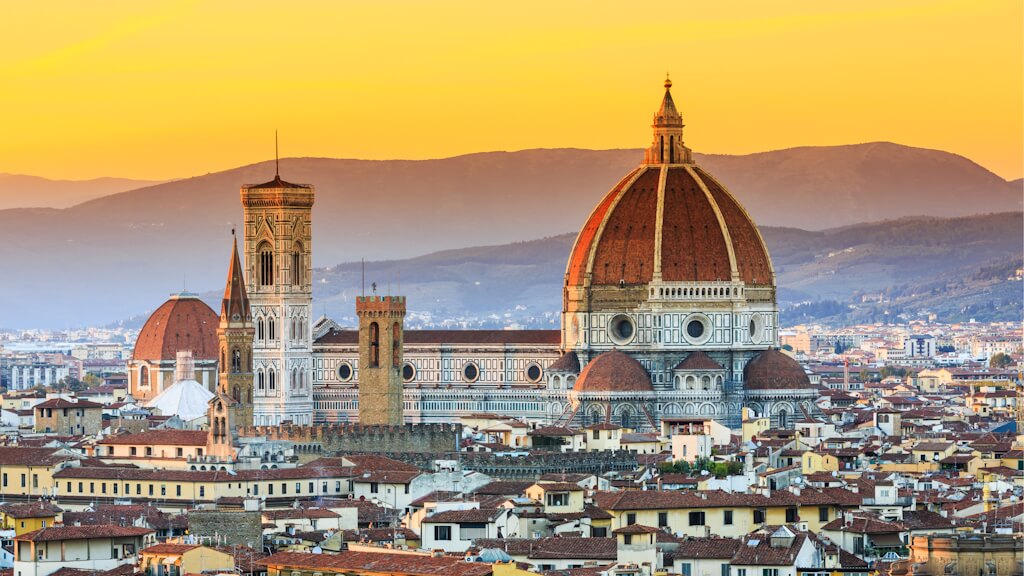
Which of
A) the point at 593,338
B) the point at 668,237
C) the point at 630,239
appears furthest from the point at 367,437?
the point at 630,239

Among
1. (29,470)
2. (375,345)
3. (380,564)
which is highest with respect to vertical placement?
(375,345)

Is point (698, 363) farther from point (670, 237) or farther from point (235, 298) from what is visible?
point (235, 298)

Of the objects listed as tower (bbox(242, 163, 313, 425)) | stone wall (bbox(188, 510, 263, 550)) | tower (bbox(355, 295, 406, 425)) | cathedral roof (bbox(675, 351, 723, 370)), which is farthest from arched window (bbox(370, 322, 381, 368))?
stone wall (bbox(188, 510, 263, 550))

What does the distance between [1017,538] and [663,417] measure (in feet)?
246

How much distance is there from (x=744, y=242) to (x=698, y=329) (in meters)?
4.14

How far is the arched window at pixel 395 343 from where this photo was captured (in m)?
135

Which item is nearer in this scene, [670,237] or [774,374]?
[774,374]

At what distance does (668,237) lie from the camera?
136000 millimetres

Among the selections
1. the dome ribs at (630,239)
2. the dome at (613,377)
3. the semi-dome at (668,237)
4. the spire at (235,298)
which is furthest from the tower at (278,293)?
the dome at (613,377)

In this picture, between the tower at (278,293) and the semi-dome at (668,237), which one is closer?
the semi-dome at (668,237)

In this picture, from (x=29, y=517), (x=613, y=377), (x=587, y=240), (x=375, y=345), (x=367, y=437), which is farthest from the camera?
(x=587, y=240)

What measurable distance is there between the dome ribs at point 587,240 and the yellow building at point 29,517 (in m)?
61.2

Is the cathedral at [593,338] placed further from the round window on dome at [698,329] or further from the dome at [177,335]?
the dome at [177,335]

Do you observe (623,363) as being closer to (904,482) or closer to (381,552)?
(904,482)
